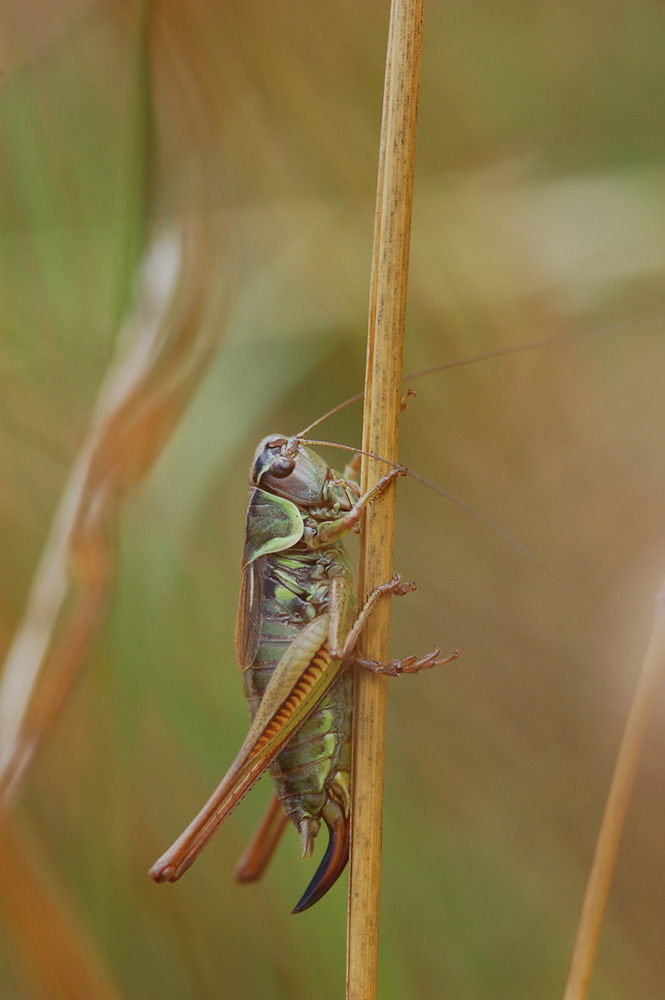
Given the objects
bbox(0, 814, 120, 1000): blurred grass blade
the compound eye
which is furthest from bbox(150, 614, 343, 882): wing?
bbox(0, 814, 120, 1000): blurred grass blade

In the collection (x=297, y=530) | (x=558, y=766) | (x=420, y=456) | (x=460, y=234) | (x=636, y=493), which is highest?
(x=460, y=234)

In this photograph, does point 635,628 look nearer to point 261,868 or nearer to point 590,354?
point 590,354

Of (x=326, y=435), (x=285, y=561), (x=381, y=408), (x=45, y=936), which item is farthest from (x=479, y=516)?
(x=45, y=936)

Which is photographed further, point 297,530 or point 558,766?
point 558,766

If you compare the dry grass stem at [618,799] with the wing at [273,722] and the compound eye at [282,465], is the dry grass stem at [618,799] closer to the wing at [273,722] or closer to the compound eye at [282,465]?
the wing at [273,722]

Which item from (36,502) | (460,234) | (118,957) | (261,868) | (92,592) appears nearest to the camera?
(261,868)

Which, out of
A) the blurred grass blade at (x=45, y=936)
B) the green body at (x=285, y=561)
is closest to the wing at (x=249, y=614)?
the green body at (x=285, y=561)

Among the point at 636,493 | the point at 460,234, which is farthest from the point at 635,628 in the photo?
the point at 460,234

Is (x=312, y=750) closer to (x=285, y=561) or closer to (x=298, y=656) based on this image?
(x=298, y=656)
